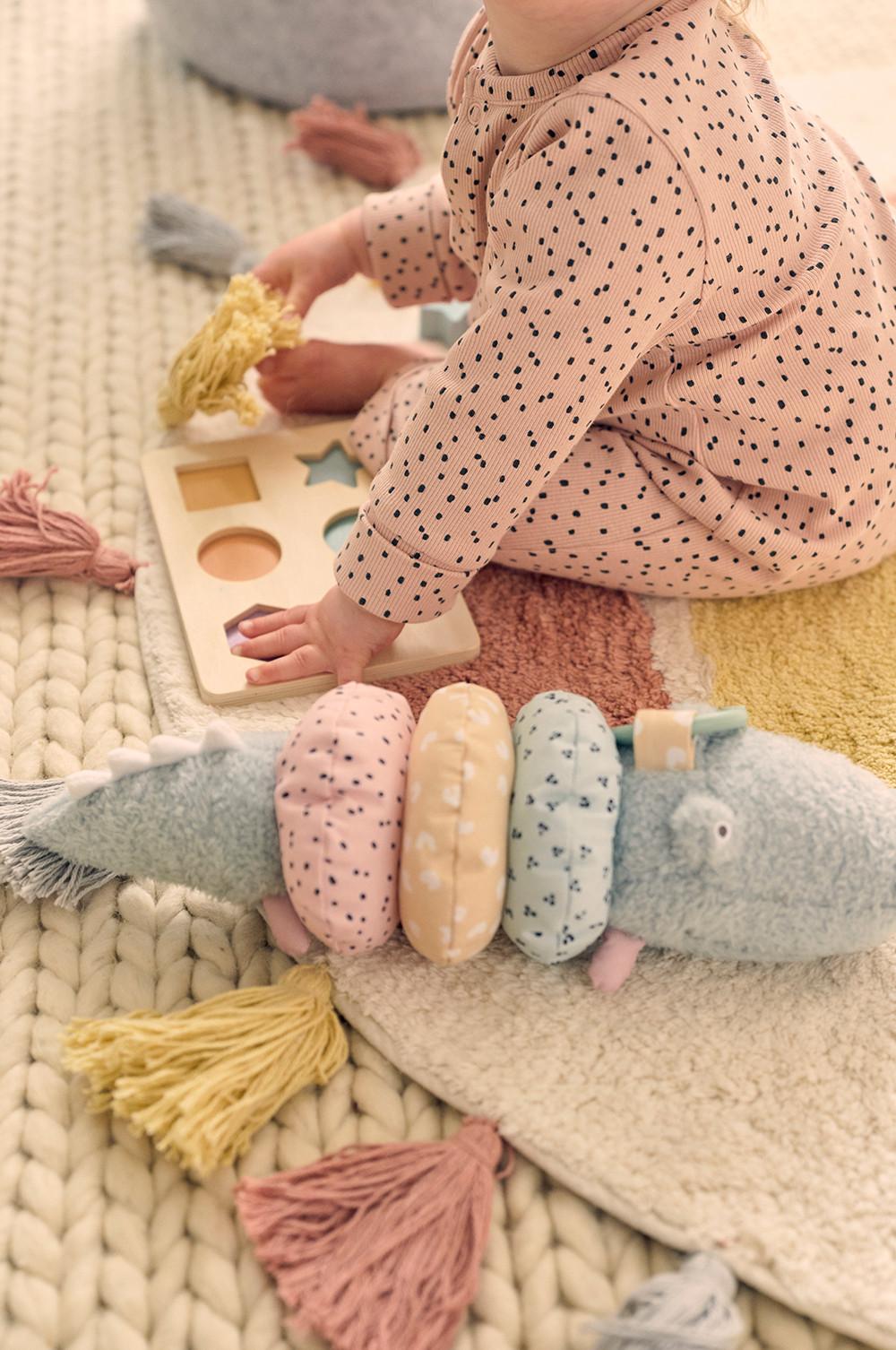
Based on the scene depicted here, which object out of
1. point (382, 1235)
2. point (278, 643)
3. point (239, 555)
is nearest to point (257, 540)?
point (239, 555)

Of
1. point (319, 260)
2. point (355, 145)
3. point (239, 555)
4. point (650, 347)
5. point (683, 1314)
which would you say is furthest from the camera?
point (355, 145)

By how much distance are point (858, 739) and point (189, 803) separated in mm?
387

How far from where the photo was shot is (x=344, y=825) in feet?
1.91

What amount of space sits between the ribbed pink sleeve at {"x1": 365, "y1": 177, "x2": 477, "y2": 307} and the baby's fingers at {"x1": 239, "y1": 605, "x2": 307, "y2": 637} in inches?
12.1

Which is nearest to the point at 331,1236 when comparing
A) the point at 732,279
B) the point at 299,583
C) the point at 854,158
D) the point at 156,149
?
the point at 299,583

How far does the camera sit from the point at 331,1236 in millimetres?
540

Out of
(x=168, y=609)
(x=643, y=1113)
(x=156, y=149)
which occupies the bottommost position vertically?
(x=643, y=1113)

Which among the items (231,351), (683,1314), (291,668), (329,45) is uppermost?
(329,45)

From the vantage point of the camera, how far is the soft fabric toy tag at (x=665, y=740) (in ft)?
1.98

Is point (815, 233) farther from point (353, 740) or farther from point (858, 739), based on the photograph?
point (353, 740)

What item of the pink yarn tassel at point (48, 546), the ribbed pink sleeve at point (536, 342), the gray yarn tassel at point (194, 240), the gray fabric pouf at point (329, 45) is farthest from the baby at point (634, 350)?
the gray fabric pouf at point (329, 45)

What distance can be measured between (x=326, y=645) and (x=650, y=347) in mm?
248

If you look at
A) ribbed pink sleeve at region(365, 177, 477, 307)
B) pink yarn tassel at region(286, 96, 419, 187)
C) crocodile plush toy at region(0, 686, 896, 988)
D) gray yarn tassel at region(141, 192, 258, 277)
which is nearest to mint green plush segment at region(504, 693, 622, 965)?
crocodile plush toy at region(0, 686, 896, 988)

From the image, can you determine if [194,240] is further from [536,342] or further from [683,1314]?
[683,1314]
